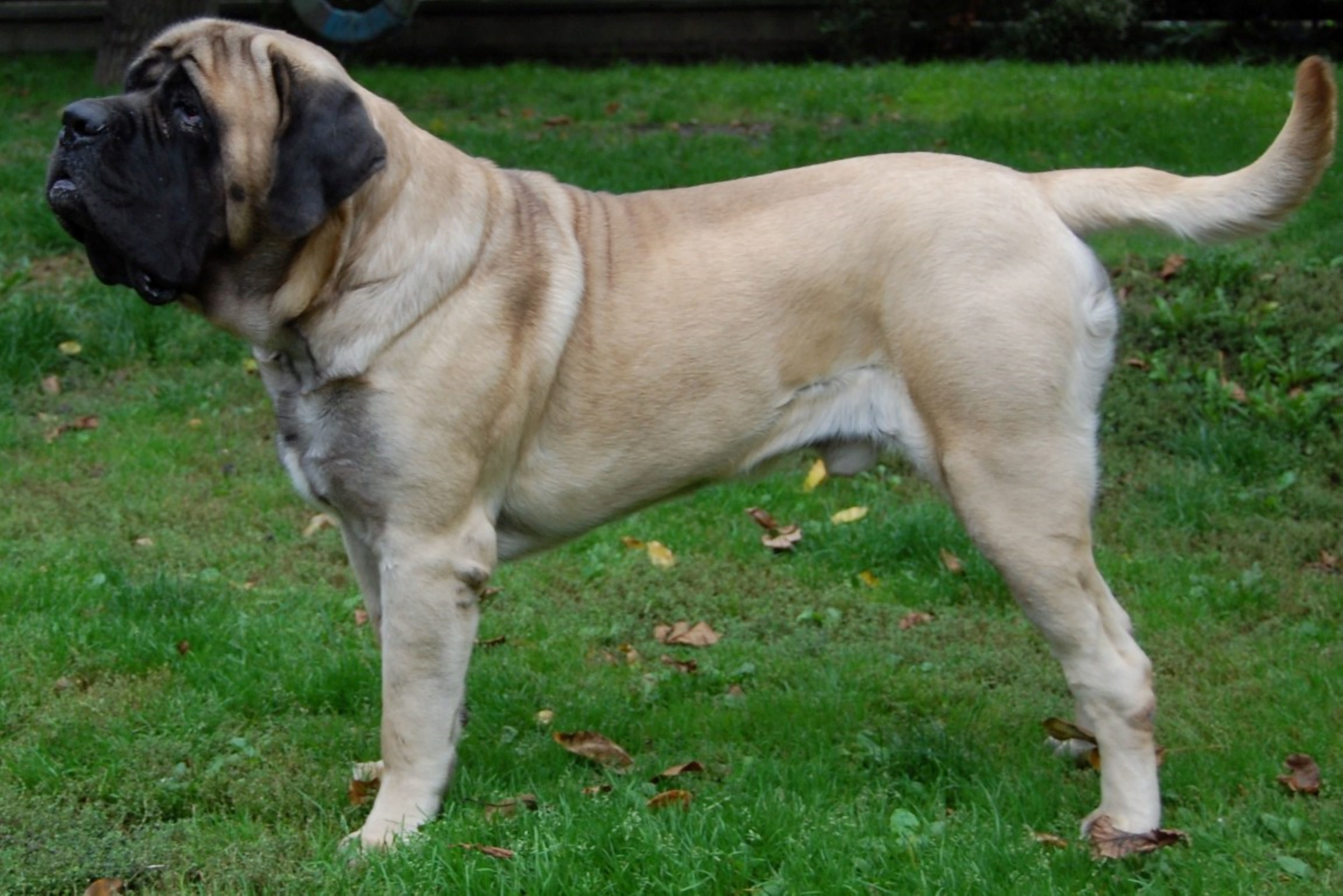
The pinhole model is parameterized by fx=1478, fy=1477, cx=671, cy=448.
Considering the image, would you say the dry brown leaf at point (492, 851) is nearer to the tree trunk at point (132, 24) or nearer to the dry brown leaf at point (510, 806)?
the dry brown leaf at point (510, 806)

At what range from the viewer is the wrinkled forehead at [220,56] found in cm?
365

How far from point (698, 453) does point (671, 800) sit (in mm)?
924

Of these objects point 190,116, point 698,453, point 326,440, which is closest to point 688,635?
point 698,453

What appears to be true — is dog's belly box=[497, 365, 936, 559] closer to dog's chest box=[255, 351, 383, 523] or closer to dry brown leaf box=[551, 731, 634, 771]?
dog's chest box=[255, 351, 383, 523]

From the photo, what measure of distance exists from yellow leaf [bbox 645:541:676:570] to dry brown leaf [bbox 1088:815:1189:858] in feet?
7.68

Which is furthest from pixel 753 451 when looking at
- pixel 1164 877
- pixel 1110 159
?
pixel 1110 159

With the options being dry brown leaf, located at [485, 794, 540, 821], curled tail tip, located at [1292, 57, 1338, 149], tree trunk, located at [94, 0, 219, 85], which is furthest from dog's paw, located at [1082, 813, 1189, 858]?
tree trunk, located at [94, 0, 219, 85]

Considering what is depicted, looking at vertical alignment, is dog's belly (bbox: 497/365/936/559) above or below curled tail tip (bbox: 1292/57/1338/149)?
below

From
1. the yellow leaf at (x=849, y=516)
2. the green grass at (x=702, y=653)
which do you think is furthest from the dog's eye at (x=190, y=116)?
the yellow leaf at (x=849, y=516)

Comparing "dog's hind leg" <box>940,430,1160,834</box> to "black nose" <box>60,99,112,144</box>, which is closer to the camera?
"black nose" <box>60,99,112,144</box>

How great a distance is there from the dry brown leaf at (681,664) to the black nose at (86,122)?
249 centimetres

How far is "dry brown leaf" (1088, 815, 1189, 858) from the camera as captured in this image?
142 inches

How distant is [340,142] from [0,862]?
6.22 ft

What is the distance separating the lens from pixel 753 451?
4.08 meters
